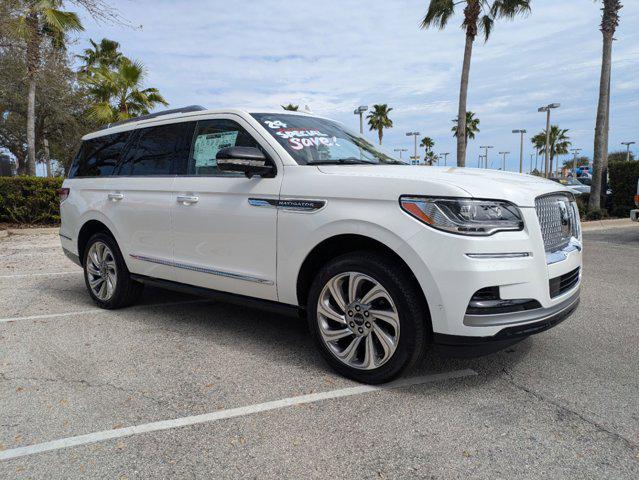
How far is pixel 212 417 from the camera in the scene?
2.94m

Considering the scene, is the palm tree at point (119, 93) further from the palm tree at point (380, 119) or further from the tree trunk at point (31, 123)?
the palm tree at point (380, 119)

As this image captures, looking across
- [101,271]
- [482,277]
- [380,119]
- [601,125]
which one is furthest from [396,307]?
[380,119]

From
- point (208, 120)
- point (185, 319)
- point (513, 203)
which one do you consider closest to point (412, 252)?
point (513, 203)

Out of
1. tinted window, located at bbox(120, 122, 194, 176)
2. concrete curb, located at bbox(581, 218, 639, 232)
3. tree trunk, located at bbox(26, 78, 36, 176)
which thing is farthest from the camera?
tree trunk, located at bbox(26, 78, 36, 176)

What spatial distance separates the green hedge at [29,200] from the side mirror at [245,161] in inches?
453

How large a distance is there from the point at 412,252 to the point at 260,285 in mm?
1305

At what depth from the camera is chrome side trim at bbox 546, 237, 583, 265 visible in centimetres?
317

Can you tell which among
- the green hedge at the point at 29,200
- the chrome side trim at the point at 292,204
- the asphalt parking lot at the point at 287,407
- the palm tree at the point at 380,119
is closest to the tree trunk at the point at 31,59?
the green hedge at the point at 29,200

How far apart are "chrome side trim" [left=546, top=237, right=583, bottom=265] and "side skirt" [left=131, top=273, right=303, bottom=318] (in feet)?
5.46

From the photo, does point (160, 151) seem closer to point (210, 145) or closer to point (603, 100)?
point (210, 145)

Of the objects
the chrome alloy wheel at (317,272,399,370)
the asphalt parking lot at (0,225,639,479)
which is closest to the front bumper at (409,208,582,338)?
the chrome alloy wheel at (317,272,399,370)

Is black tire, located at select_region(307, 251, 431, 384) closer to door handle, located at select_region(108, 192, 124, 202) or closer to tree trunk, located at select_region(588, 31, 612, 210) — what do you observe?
door handle, located at select_region(108, 192, 124, 202)

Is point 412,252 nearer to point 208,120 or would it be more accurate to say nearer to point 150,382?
point 150,382

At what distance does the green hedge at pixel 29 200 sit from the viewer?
42.7 feet
